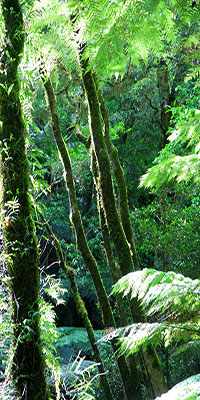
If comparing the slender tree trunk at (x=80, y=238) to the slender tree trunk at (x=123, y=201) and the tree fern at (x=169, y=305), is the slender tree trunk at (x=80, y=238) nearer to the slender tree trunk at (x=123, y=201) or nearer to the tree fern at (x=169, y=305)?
the slender tree trunk at (x=123, y=201)

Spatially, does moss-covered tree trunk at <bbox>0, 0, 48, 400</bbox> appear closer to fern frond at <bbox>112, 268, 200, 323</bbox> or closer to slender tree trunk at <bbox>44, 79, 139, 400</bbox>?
fern frond at <bbox>112, 268, 200, 323</bbox>

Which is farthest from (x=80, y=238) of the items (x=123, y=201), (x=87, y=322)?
(x=87, y=322)

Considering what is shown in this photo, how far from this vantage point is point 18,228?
6.88ft

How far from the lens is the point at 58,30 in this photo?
107 inches

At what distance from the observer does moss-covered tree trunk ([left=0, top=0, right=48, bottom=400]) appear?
1981 mm

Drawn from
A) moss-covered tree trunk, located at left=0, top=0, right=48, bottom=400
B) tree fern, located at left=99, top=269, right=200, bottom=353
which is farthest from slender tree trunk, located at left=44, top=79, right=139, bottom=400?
moss-covered tree trunk, located at left=0, top=0, right=48, bottom=400

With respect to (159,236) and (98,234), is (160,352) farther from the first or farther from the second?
(98,234)

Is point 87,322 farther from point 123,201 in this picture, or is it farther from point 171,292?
point 171,292

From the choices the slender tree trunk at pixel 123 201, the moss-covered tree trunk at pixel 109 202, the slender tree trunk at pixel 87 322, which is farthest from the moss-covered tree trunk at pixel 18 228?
the slender tree trunk at pixel 123 201

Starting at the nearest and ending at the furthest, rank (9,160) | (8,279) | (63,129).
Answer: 1. (8,279)
2. (9,160)
3. (63,129)

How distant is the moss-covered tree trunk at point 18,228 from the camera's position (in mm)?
1981

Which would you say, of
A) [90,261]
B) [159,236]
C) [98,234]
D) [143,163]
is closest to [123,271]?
[90,261]

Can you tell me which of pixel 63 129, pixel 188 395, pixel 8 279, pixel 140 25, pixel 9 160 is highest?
pixel 63 129

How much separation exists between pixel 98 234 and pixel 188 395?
816cm
